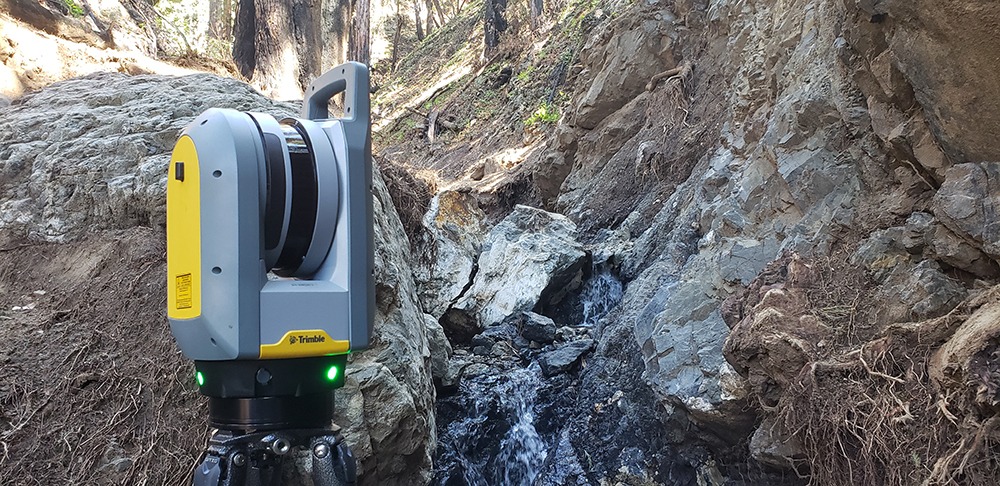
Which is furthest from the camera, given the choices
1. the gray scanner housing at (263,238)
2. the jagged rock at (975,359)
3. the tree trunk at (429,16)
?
the tree trunk at (429,16)

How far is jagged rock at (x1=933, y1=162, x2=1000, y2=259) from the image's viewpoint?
7.88 feet

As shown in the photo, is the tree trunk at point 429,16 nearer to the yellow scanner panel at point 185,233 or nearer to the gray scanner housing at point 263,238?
the gray scanner housing at point 263,238

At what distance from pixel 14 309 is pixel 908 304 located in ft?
13.2

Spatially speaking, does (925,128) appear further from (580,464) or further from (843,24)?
(580,464)

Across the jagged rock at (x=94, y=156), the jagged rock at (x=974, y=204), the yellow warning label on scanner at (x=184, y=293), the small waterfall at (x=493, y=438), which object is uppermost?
the jagged rock at (x=94, y=156)

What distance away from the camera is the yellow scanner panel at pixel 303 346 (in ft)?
4.42

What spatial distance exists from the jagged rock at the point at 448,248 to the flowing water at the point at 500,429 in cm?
113

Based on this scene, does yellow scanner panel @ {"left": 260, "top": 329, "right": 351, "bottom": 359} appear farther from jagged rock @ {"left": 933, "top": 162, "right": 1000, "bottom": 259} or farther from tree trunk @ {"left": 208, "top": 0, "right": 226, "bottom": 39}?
tree trunk @ {"left": 208, "top": 0, "right": 226, "bottom": 39}

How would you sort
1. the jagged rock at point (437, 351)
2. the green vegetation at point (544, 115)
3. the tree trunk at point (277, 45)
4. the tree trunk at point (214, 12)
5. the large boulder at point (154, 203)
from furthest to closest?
1. the tree trunk at point (214, 12)
2. the green vegetation at point (544, 115)
3. the tree trunk at point (277, 45)
4. the jagged rock at point (437, 351)
5. the large boulder at point (154, 203)

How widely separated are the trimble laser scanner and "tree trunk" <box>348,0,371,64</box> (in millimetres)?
5543

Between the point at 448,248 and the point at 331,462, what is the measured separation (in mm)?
6052

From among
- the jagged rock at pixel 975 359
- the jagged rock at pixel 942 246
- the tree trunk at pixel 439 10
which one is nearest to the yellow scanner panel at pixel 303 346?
the jagged rock at pixel 975 359

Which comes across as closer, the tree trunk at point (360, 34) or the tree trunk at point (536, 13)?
the tree trunk at point (360, 34)

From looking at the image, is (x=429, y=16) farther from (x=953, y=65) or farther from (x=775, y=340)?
(x=953, y=65)
